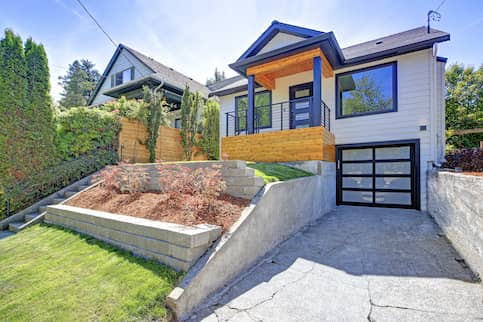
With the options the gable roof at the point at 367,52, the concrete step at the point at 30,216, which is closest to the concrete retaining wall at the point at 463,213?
the gable roof at the point at 367,52

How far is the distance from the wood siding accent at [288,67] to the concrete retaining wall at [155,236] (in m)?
6.18

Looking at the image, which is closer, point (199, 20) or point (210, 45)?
point (199, 20)

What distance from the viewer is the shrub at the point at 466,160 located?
5.88m

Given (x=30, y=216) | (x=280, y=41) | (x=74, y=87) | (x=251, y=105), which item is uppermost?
(x=74, y=87)

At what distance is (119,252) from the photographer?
131 inches

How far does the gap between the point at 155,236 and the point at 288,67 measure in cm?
751

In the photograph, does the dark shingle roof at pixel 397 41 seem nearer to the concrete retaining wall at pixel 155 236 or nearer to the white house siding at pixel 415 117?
the white house siding at pixel 415 117

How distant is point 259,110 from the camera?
33.6ft

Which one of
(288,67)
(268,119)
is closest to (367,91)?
(288,67)

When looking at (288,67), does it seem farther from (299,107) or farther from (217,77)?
(217,77)

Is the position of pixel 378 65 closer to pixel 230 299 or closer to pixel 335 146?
pixel 335 146

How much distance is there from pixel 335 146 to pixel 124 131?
8.10m

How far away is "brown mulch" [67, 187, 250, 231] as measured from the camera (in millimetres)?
3414

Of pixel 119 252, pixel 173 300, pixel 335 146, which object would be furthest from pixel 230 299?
pixel 335 146
